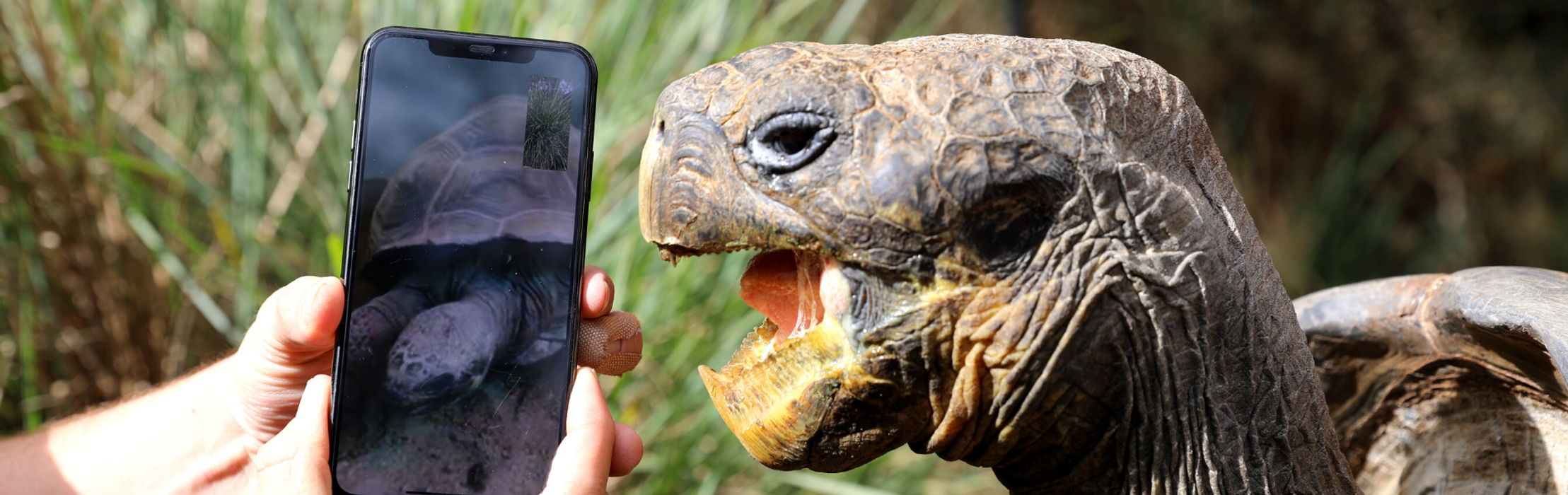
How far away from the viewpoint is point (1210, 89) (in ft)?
14.7

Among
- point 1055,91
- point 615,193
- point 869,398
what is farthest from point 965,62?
point 615,193

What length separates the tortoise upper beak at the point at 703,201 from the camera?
23.3 inches

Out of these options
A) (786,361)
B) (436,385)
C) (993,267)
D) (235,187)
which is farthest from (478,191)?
(235,187)

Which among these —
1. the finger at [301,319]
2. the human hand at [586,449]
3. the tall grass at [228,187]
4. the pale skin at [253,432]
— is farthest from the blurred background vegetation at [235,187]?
the human hand at [586,449]

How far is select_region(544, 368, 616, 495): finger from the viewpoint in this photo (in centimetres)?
78

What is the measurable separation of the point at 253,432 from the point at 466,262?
50 cm

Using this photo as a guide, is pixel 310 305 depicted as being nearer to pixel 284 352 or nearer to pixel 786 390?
pixel 284 352

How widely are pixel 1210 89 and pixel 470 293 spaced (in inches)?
173

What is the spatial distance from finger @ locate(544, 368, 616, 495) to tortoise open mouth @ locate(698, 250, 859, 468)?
17 cm

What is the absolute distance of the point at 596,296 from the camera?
3.00ft

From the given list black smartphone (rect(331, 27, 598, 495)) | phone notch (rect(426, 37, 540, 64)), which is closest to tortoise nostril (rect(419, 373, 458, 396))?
black smartphone (rect(331, 27, 598, 495))

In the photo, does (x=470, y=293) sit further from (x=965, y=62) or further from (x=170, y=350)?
(x=170, y=350)

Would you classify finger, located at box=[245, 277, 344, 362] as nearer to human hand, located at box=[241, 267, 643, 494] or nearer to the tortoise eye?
human hand, located at box=[241, 267, 643, 494]

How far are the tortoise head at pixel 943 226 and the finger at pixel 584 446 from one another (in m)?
0.20
